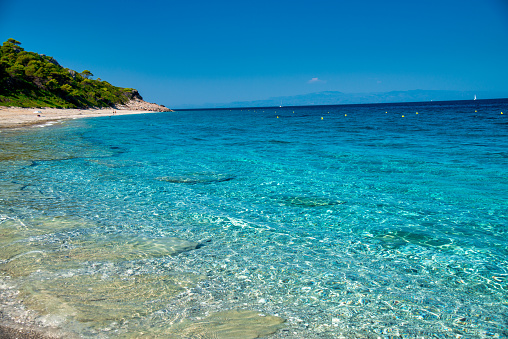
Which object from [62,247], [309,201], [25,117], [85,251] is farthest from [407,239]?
[25,117]

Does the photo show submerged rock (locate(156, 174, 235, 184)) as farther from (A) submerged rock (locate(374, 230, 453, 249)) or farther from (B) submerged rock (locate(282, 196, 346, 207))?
(A) submerged rock (locate(374, 230, 453, 249))

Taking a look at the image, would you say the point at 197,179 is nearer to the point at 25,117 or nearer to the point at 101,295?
the point at 101,295

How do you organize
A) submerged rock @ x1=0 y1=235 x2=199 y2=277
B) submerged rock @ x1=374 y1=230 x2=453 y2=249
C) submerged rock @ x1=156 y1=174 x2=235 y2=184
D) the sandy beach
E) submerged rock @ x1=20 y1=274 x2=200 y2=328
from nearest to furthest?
submerged rock @ x1=20 y1=274 x2=200 y2=328, submerged rock @ x1=0 y1=235 x2=199 y2=277, submerged rock @ x1=374 y1=230 x2=453 y2=249, submerged rock @ x1=156 y1=174 x2=235 y2=184, the sandy beach

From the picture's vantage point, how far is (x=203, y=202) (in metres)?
9.41

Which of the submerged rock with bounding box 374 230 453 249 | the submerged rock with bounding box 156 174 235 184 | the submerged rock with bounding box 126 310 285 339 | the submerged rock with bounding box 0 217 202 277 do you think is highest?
the submerged rock with bounding box 156 174 235 184

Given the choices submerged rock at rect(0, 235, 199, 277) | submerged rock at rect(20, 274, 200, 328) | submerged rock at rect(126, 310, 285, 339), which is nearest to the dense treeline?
submerged rock at rect(0, 235, 199, 277)

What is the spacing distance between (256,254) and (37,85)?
8940 cm

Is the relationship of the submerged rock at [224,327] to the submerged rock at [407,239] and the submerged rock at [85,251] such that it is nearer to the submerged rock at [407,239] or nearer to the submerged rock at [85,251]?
the submerged rock at [85,251]

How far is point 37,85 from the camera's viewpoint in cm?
7606

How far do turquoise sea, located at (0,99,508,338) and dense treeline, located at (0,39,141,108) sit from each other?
65.0m

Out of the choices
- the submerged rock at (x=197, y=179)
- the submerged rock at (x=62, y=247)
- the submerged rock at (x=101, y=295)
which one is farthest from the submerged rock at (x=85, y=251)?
the submerged rock at (x=197, y=179)

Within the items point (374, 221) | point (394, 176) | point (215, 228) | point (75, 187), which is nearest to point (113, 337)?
point (215, 228)

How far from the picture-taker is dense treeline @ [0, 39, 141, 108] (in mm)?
65562

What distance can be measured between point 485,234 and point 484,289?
8.77ft
